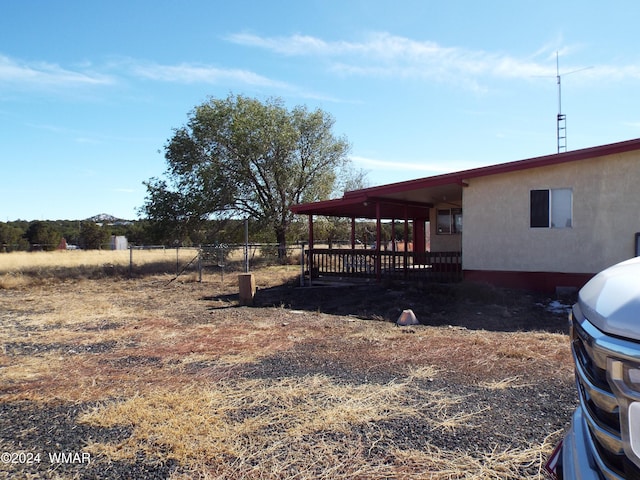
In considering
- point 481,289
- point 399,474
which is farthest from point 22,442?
point 481,289

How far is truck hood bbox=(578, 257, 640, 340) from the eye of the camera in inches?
48.5

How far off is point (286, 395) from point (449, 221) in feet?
45.2

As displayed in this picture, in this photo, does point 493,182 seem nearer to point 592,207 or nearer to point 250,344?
point 592,207

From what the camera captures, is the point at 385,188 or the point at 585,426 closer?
the point at 585,426

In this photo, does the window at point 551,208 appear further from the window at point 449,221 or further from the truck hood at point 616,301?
the truck hood at point 616,301

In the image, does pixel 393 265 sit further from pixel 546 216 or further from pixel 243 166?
pixel 243 166

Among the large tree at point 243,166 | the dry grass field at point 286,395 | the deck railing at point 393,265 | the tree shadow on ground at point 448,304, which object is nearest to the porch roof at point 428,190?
the deck railing at point 393,265

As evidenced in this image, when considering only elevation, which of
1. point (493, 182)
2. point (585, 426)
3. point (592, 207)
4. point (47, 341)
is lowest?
point (47, 341)

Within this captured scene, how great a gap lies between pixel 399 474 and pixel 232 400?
2032 mm

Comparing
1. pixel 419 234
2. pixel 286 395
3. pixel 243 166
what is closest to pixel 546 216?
pixel 286 395

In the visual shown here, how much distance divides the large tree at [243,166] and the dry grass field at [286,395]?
15069 mm

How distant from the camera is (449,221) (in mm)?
17188

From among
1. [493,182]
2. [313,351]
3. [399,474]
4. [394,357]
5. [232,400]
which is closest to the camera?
[399,474]

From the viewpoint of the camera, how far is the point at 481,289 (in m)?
10.7
